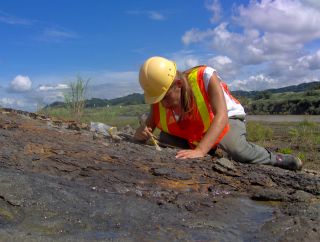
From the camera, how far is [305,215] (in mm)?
3043

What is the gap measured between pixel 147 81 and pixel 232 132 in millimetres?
970

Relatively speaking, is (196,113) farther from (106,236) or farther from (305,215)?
(106,236)

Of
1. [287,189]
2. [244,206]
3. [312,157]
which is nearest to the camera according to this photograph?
[244,206]

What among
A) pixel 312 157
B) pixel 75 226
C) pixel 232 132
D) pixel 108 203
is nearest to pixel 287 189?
pixel 232 132

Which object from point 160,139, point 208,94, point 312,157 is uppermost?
point 208,94

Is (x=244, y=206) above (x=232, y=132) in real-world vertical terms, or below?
below

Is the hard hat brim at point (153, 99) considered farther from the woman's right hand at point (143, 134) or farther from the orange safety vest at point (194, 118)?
the woman's right hand at point (143, 134)

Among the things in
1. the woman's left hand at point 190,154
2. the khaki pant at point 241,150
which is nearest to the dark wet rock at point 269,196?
the woman's left hand at point 190,154

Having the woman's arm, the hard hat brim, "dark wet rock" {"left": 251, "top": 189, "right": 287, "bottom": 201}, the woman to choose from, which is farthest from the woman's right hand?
"dark wet rock" {"left": 251, "top": 189, "right": 287, "bottom": 201}

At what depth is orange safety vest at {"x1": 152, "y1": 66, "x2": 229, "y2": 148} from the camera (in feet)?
14.1

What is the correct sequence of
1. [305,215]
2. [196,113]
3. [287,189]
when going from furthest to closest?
[196,113]
[287,189]
[305,215]

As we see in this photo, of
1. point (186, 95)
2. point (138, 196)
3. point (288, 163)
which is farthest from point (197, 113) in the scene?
point (138, 196)

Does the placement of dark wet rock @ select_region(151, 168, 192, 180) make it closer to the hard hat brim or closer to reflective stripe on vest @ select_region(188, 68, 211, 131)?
the hard hat brim

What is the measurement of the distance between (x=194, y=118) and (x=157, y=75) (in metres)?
0.65
